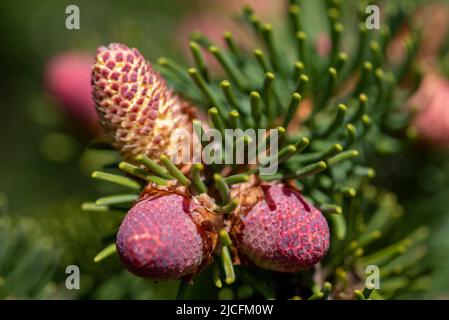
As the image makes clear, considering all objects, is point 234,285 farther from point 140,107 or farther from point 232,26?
point 232,26

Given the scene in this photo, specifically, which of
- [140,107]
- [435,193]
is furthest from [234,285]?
[435,193]

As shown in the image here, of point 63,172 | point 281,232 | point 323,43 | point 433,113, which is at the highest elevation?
point 323,43

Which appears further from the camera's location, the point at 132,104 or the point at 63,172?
the point at 63,172

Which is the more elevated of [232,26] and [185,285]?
[232,26]

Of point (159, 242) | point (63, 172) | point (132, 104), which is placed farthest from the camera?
point (63, 172)

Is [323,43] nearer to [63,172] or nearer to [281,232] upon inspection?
[281,232]

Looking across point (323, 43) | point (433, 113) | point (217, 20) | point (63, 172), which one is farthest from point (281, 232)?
point (217, 20)

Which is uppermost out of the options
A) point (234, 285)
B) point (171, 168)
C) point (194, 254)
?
point (171, 168)

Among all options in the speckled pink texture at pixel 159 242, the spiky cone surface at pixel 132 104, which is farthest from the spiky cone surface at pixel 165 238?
the spiky cone surface at pixel 132 104
